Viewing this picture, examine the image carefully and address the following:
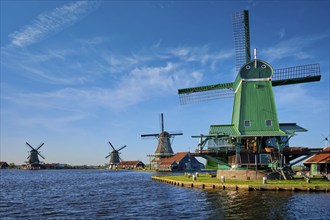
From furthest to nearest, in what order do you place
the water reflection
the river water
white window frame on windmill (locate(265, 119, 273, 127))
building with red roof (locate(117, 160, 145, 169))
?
building with red roof (locate(117, 160, 145, 169)) → white window frame on windmill (locate(265, 119, 273, 127)) → the river water → the water reflection

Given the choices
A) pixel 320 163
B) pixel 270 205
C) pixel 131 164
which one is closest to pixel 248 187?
pixel 270 205

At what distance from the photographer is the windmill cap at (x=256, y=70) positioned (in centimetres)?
4147

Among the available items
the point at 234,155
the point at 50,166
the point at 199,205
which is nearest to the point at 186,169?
the point at 234,155

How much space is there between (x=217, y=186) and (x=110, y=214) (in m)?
16.1

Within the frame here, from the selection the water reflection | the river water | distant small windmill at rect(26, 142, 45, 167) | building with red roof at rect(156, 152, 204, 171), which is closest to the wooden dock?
the water reflection

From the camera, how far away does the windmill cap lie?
41472mm

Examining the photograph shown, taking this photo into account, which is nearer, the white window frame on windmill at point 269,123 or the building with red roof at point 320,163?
the white window frame on windmill at point 269,123

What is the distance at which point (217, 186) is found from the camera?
117 ft

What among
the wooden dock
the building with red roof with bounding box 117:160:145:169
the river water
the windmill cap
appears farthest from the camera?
the building with red roof with bounding box 117:160:145:169

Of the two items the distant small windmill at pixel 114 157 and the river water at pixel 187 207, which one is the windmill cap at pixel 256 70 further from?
the distant small windmill at pixel 114 157

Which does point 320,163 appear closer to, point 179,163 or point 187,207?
point 187,207

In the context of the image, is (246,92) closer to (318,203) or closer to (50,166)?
(318,203)

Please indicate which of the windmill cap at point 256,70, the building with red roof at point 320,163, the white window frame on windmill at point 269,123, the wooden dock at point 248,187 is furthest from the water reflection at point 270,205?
the windmill cap at point 256,70

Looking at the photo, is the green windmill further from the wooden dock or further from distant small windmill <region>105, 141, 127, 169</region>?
distant small windmill <region>105, 141, 127, 169</region>
